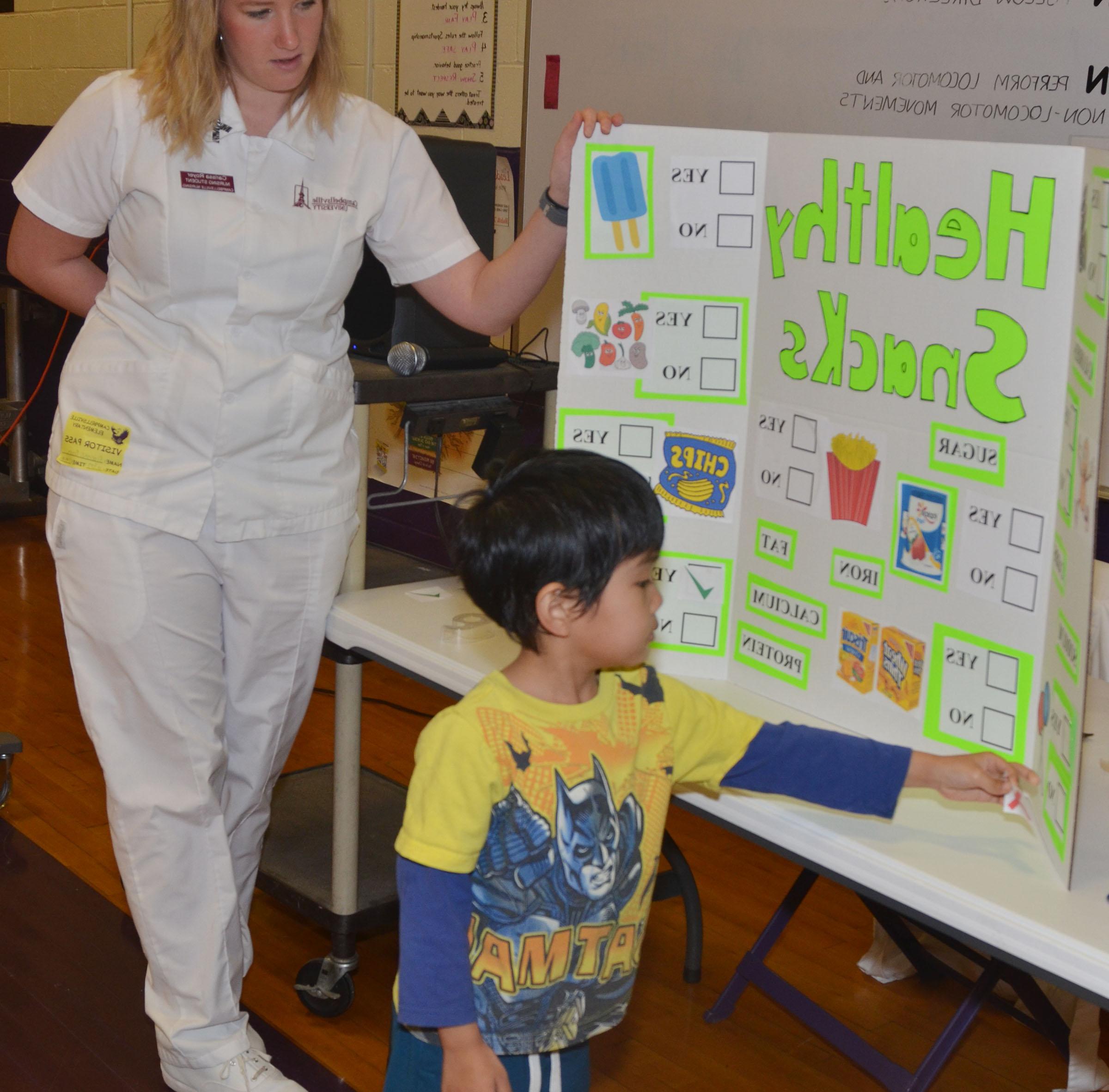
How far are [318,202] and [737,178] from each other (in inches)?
21.8

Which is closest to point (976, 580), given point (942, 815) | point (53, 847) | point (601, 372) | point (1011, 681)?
point (1011, 681)

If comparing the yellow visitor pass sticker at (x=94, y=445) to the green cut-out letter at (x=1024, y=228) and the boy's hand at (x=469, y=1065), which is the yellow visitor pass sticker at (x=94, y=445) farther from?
the green cut-out letter at (x=1024, y=228)

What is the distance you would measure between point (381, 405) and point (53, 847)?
132 cm

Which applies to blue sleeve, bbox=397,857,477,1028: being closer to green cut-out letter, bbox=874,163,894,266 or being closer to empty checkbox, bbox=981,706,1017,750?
empty checkbox, bbox=981,706,1017,750

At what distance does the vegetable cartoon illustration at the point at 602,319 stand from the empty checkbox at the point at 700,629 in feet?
1.08

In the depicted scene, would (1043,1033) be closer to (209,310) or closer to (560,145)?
(560,145)

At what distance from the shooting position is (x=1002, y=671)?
123 cm

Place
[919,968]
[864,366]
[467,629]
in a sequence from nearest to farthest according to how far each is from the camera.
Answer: [864,366], [467,629], [919,968]

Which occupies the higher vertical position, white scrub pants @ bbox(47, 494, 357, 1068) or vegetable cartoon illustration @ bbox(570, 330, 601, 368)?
vegetable cartoon illustration @ bbox(570, 330, 601, 368)

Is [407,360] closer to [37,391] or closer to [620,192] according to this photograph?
[620,192]

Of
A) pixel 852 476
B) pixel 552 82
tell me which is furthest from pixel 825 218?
pixel 552 82

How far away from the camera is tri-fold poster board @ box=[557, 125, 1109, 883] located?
45.4 inches

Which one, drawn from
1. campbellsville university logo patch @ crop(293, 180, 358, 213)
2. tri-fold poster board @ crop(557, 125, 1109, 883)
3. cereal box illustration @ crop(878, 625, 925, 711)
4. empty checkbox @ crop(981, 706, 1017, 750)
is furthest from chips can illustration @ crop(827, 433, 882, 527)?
campbellsville university logo patch @ crop(293, 180, 358, 213)

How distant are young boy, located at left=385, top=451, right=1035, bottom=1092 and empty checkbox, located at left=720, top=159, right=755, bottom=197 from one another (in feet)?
1.31
